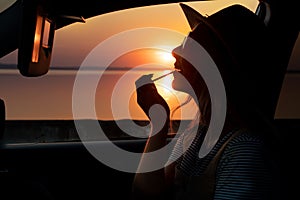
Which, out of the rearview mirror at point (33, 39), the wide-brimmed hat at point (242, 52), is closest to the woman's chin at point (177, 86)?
the wide-brimmed hat at point (242, 52)

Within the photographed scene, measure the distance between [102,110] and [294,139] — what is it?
99 centimetres

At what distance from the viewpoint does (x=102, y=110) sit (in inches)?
111

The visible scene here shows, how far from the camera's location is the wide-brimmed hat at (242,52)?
1773 mm

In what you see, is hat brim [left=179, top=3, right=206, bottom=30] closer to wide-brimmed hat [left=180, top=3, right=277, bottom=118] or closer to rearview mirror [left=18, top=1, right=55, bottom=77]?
wide-brimmed hat [left=180, top=3, right=277, bottom=118]

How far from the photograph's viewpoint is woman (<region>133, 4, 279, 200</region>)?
5.29 ft

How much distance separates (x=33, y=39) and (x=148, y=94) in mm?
667

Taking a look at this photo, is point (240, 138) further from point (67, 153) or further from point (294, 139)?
point (67, 153)

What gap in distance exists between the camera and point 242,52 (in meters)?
1.78

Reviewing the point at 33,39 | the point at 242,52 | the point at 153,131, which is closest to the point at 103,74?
the point at 153,131

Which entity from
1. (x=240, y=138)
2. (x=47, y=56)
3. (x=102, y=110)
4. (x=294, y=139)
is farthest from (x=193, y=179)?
(x=102, y=110)

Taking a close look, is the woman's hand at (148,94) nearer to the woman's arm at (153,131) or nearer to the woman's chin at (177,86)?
the woman's arm at (153,131)

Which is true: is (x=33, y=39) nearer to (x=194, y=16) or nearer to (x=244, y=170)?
(x=194, y=16)

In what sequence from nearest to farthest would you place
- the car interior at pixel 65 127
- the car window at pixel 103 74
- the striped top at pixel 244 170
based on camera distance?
the striped top at pixel 244 170 → the car interior at pixel 65 127 → the car window at pixel 103 74

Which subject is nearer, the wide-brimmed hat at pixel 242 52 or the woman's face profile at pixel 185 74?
the wide-brimmed hat at pixel 242 52
